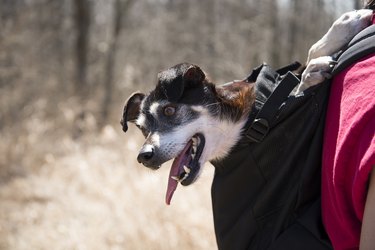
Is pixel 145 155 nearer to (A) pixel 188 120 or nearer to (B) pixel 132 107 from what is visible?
(A) pixel 188 120

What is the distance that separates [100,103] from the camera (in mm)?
11789

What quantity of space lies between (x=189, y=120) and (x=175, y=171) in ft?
0.80

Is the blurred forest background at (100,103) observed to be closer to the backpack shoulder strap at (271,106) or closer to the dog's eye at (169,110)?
the dog's eye at (169,110)

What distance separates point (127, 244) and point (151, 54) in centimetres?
1499

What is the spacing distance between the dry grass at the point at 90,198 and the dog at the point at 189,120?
242 cm

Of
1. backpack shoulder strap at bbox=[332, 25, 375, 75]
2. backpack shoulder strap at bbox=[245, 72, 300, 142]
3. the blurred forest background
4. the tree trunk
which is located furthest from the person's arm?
the tree trunk

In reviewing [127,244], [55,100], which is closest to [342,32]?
[127,244]

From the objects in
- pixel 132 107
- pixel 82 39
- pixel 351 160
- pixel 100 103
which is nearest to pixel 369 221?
pixel 351 160

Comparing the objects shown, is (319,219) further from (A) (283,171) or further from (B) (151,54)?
(B) (151,54)

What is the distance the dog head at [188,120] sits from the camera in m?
2.23

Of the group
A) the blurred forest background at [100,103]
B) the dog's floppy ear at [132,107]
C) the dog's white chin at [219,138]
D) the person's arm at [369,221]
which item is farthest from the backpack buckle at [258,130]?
the blurred forest background at [100,103]

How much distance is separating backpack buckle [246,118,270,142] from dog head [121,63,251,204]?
0.24 meters

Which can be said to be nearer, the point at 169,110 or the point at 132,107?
the point at 169,110

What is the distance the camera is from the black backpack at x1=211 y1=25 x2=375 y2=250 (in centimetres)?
183
